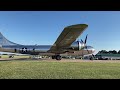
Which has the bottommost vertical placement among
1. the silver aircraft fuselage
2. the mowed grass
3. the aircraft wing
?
the mowed grass

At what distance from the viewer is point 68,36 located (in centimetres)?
3266

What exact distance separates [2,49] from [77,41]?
13639mm

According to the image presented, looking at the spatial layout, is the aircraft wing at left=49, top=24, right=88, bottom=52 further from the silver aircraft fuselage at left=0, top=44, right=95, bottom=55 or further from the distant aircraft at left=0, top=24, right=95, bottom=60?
the silver aircraft fuselage at left=0, top=44, right=95, bottom=55

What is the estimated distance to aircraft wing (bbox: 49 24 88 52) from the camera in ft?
90.2

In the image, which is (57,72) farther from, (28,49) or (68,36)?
(28,49)

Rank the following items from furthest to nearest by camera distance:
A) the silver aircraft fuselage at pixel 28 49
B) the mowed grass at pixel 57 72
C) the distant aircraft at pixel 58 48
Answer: the silver aircraft fuselage at pixel 28 49, the distant aircraft at pixel 58 48, the mowed grass at pixel 57 72

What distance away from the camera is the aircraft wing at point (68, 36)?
27484 millimetres

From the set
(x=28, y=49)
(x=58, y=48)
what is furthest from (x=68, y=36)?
(x=28, y=49)

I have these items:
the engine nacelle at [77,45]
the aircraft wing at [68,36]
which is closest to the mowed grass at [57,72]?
the aircraft wing at [68,36]

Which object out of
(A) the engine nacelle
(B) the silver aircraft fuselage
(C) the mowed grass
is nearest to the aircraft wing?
(A) the engine nacelle

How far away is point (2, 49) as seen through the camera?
39.2 metres

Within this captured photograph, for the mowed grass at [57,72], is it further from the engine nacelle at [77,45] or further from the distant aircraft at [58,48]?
the engine nacelle at [77,45]
